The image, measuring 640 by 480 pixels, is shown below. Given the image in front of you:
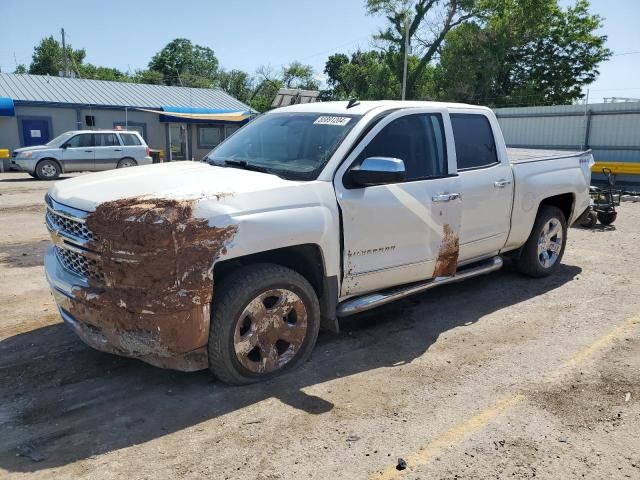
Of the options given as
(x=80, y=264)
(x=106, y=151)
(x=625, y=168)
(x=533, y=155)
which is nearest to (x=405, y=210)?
(x=80, y=264)

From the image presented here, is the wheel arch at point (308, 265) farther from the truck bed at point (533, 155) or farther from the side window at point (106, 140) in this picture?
the side window at point (106, 140)

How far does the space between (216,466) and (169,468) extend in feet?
0.81

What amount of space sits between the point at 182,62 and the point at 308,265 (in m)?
84.6

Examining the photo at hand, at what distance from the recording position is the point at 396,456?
9.95 feet

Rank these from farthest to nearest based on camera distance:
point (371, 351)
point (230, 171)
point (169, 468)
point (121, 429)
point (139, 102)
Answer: point (139, 102) < point (371, 351) < point (230, 171) < point (121, 429) < point (169, 468)

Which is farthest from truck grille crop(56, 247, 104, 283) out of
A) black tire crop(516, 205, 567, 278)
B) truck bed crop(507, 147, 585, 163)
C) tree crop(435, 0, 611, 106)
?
tree crop(435, 0, 611, 106)

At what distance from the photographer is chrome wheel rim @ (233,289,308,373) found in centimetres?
365

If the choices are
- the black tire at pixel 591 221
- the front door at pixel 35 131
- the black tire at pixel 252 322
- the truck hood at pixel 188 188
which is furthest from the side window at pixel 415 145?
the front door at pixel 35 131

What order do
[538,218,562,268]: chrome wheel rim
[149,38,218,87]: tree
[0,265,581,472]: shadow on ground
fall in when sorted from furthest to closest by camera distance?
1. [149,38,218,87]: tree
2. [538,218,562,268]: chrome wheel rim
3. [0,265,581,472]: shadow on ground

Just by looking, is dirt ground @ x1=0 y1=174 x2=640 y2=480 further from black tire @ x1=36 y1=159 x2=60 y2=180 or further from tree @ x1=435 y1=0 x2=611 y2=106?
tree @ x1=435 y1=0 x2=611 y2=106

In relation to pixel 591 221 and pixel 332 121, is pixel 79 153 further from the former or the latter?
pixel 332 121

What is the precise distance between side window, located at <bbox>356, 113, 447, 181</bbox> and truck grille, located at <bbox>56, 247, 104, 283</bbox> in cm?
211

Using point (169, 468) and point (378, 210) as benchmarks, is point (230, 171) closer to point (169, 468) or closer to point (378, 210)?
point (378, 210)

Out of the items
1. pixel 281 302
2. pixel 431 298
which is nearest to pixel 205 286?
pixel 281 302
